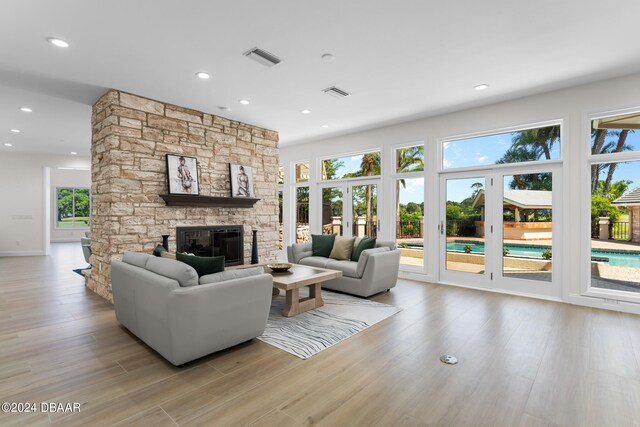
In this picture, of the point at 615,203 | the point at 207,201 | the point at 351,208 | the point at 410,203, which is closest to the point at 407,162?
the point at 410,203

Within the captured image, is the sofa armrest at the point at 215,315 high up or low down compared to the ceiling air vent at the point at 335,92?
down

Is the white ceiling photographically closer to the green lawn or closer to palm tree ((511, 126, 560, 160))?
palm tree ((511, 126, 560, 160))

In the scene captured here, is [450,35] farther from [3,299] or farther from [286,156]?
[3,299]

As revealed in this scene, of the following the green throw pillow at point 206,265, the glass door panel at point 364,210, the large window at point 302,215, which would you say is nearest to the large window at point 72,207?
the large window at point 302,215

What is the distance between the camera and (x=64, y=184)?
1268cm

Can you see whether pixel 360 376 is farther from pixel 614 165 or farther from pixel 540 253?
pixel 614 165

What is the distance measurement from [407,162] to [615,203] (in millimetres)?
3038

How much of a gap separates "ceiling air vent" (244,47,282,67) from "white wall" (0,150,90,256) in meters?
8.76

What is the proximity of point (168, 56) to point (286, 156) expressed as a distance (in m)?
4.81

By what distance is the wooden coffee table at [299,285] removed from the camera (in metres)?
3.70

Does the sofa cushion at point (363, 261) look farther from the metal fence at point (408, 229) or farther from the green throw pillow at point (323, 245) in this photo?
the metal fence at point (408, 229)

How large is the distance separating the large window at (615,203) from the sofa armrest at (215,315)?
439cm

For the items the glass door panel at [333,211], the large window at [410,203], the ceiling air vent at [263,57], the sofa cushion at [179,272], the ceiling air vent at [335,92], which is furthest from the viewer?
the glass door panel at [333,211]

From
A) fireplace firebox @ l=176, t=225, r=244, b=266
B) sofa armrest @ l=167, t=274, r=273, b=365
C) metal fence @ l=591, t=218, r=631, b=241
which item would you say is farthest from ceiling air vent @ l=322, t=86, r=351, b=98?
metal fence @ l=591, t=218, r=631, b=241
